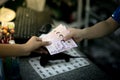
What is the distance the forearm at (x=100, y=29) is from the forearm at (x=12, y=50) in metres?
0.41

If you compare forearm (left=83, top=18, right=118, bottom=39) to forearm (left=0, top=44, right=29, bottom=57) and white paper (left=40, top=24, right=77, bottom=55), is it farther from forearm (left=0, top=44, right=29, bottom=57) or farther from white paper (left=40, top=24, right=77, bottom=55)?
forearm (left=0, top=44, right=29, bottom=57)

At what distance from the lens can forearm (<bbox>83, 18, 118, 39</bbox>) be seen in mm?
1537

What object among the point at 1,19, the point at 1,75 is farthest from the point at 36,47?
the point at 1,19

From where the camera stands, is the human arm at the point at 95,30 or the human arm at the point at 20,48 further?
the human arm at the point at 95,30

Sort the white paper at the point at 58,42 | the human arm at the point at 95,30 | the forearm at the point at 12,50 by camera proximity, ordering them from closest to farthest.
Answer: the forearm at the point at 12,50, the white paper at the point at 58,42, the human arm at the point at 95,30

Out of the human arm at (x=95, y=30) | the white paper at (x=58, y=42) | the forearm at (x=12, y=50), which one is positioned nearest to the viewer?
the forearm at (x=12, y=50)

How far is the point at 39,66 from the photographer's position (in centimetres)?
141

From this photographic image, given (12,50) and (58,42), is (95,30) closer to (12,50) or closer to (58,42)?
(58,42)

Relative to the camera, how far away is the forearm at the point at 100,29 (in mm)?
1537

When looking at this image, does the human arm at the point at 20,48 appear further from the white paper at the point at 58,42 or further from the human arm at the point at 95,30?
the human arm at the point at 95,30

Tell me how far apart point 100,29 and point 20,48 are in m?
0.51

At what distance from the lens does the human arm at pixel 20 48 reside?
1220 millimetres

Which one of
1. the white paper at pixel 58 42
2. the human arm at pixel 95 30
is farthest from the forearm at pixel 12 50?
the human arm at pixel 95 30

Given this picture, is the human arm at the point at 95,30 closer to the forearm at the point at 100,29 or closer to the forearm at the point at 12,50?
the forearm at the point at 100,29
